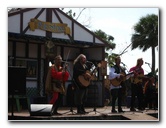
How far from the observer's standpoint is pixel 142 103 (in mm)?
9430

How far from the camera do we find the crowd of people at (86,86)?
821 centimetres

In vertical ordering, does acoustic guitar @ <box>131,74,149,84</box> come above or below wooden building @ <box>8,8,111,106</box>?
below

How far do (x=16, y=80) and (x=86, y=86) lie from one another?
135 centimetres

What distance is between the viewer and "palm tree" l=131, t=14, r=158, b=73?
818cm

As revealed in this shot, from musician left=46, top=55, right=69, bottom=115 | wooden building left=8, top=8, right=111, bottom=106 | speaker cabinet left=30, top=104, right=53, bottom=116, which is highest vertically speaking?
wooden building left=8, top=8, right=111, bottom=106

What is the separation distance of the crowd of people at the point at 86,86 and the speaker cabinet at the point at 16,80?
2.46ft

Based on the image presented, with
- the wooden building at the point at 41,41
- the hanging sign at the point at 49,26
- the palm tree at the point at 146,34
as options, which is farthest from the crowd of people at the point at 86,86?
the hanging sign at the point at 49,26

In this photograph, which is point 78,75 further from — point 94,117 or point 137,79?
point 137,79

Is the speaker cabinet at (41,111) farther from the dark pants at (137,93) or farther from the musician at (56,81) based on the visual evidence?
the dark pants at (137,93)

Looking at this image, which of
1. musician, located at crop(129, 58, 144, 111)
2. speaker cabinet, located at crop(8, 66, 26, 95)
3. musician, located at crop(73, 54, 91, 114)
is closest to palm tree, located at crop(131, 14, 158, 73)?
musician, located at crop(129, 58, 144, 111)

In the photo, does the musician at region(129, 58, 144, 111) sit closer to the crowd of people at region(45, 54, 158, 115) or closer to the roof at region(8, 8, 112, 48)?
the crowd of people at region(45, 54, 158, 115)

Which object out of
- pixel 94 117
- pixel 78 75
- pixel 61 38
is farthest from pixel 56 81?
pixel 61 38

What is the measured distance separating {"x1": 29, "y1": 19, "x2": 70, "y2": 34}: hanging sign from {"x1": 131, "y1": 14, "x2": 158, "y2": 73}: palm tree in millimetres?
1990

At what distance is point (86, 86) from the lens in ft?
27.3
